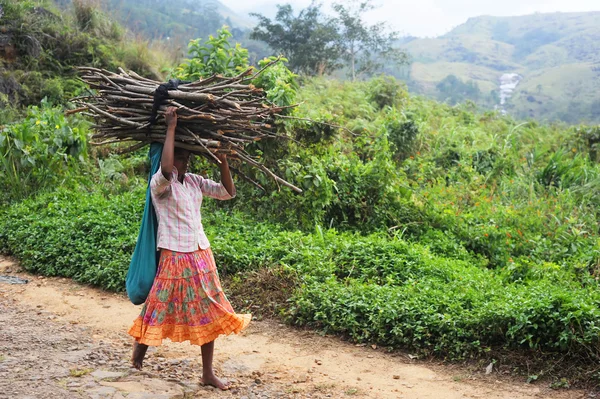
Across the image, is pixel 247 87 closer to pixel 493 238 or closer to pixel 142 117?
pixel 142 117

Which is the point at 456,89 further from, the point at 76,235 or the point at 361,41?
the point at 76,235

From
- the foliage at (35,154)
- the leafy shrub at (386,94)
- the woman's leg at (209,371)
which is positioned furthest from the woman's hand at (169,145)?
the leafy shrub at (386,94)

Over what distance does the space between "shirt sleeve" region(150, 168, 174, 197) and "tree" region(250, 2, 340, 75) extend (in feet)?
52.3

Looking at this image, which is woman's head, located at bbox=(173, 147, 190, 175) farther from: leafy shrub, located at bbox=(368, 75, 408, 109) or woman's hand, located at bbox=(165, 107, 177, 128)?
leafy shrub, located at bbox=(368, 75, 408, 109)

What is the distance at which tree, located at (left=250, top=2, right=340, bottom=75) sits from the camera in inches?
747

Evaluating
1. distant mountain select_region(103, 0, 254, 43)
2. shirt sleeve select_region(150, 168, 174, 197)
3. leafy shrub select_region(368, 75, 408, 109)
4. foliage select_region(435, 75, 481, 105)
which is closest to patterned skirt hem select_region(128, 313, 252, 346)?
shirt sleeve select_region(150, 168, 174, 197)

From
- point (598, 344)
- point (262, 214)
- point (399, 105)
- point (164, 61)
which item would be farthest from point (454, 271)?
point (164, 61)

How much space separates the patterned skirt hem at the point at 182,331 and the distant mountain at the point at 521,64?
22887mm

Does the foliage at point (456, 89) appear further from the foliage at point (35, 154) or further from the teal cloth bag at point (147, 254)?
the teal cloth bag at point (147, 254)

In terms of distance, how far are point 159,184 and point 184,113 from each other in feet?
1.40

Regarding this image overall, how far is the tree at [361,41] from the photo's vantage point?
63.7 ft

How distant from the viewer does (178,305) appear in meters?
3.44

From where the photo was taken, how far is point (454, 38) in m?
45.6

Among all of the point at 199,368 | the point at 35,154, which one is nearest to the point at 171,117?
the point at 199,368
